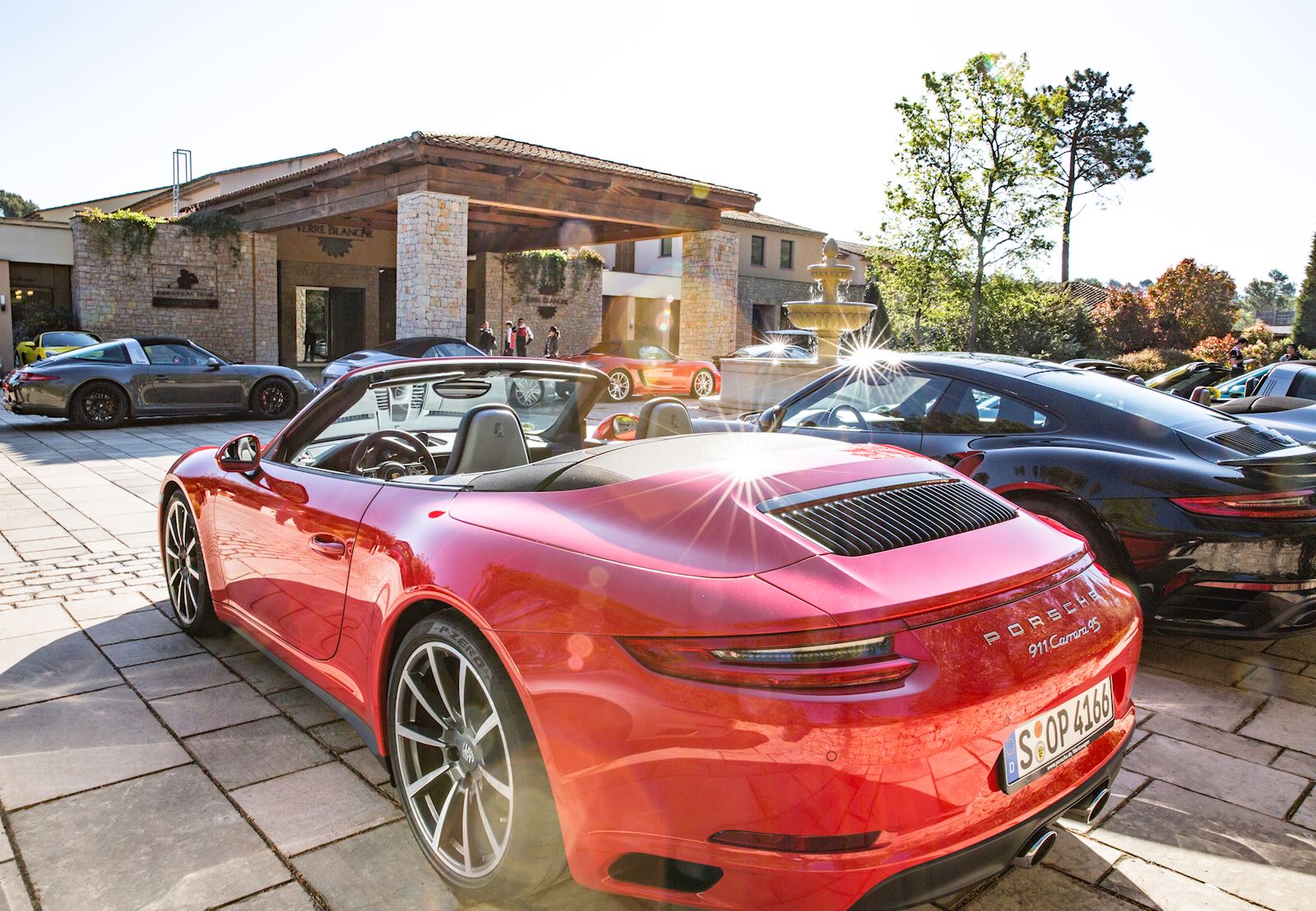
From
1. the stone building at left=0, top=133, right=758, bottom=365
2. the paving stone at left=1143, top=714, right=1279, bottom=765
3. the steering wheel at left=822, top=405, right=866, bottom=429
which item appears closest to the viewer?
the paving stone at left=1143, top=714, right=1279, bottom=765

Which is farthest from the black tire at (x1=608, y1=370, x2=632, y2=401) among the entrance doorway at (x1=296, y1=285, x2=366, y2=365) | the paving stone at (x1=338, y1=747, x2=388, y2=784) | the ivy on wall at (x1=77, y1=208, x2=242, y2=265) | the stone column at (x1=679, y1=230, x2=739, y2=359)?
the paving stone at (x1=338, y1=747, x2=388, y2=784)

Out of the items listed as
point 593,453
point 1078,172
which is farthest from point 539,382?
Result: point 1078,172

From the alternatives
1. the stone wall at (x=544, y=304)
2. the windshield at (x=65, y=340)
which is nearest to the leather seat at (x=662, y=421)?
the windshield at (x=65, y=340)

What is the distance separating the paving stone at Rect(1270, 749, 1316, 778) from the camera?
302 centimetres

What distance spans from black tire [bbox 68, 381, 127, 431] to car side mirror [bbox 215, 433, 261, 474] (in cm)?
1080

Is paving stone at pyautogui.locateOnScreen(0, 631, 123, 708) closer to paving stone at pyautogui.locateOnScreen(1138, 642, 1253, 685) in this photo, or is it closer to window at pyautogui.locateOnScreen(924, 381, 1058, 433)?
window at pyautogui.locateOnScreen(924, 381, 1058, 433)

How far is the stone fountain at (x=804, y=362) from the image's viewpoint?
13492 mm

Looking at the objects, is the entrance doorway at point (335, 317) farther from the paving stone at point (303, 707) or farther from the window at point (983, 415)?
the paving stone at point (303, 707)

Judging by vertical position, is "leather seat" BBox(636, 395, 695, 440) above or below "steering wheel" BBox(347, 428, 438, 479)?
above

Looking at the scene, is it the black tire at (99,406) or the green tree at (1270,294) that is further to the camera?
the green tree at (1270,294)

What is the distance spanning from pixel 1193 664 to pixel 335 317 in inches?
1156

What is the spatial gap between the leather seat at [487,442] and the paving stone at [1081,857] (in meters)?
1.92

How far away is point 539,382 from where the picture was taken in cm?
369

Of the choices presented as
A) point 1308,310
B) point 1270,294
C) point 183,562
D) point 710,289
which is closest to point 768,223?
point 710,289
